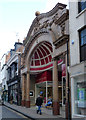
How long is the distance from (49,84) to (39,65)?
317 cm

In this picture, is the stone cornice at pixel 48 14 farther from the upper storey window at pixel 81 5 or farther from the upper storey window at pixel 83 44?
the upper storey window at pixel 83 44

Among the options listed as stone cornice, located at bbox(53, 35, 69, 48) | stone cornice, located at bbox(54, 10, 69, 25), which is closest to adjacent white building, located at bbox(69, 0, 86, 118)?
stone cornice, located at bbox(53, 35, 69, 48)

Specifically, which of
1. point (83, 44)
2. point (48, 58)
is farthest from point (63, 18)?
point (48, 58)

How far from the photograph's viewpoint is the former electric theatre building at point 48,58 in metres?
15.6

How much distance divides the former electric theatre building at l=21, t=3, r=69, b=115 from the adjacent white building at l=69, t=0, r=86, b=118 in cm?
116

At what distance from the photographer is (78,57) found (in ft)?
40.9

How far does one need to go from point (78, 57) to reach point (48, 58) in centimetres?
1083

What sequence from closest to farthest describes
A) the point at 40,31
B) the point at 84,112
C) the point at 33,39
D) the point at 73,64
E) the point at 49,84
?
the point at 84,112 < the point at 73,64 < the point at 40,31 < the point at 33,39 < the point at 49,84

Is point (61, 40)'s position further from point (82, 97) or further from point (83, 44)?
point (82, 97)

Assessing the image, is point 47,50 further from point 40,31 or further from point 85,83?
point 85,83

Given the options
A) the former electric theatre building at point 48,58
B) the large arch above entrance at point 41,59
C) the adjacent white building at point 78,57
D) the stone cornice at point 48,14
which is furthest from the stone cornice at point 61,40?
the large arch above entrance at point 41,59

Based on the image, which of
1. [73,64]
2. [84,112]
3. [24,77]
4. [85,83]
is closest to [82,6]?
[73,64]

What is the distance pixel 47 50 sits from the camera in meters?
22.5

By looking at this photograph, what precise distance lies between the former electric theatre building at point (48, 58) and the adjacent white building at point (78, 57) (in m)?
1.16
